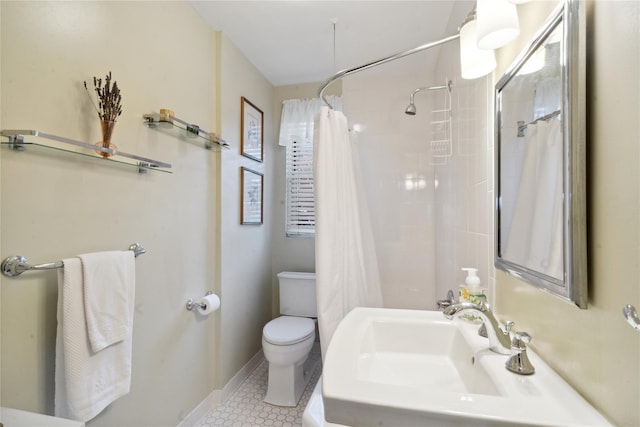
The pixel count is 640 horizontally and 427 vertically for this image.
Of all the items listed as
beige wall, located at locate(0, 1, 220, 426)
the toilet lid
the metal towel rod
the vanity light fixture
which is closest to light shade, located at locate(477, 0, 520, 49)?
the vanity light fixture

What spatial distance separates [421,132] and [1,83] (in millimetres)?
2264

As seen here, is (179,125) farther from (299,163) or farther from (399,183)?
(399,183)

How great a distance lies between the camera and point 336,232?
5.72 ft

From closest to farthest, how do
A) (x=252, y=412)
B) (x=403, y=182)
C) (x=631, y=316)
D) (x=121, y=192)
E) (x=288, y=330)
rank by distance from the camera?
(x=631, y=316), (x=121, y=192), (x=252, y=412), (x=288, y=330), (x=403, y=182)

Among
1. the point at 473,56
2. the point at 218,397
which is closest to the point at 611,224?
the point at 473,56

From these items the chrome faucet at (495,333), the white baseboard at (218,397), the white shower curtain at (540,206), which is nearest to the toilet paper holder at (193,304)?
the white baseboard at (218,397)

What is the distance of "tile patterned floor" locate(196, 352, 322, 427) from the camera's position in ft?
5.75

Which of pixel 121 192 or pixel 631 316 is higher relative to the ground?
pixel 121 192

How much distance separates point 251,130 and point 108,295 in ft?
5.19

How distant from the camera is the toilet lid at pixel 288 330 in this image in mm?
1928

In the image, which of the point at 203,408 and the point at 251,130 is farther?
the point at 251,130

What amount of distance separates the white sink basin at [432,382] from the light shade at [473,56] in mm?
902

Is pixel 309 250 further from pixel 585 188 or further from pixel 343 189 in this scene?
pixel 585 188

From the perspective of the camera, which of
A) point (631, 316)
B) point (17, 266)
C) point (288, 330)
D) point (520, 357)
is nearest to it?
point (631, 316)
